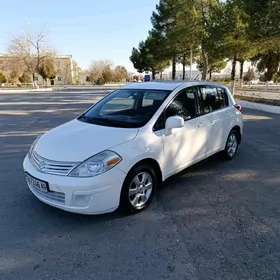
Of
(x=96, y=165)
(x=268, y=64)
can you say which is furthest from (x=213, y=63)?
(x=96, y=165)

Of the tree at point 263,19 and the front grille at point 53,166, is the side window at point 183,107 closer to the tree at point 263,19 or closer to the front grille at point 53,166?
the front grille at point 53,166

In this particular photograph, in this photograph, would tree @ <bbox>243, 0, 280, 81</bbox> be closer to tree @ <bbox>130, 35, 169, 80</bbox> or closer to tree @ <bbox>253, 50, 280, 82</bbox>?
tree @ <bbox>130, 35, 169, 80</bbox>

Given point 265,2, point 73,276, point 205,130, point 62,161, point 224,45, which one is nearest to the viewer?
point 73,276

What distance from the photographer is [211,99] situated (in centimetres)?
471

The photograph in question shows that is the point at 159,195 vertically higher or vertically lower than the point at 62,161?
lower

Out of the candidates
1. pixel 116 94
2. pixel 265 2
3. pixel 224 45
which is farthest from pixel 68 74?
pixel 116 94

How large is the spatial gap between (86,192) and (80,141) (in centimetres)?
67

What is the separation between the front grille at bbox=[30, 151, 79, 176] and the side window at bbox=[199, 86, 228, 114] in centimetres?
249

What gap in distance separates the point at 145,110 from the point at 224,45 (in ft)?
54.5

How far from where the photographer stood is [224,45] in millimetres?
18156

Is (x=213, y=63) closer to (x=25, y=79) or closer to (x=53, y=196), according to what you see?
(x=53, y=196)

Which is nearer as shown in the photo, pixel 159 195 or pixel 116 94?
pixel 159 195

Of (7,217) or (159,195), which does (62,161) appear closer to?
(7,217)

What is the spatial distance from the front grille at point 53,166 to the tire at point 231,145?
3355 mm
